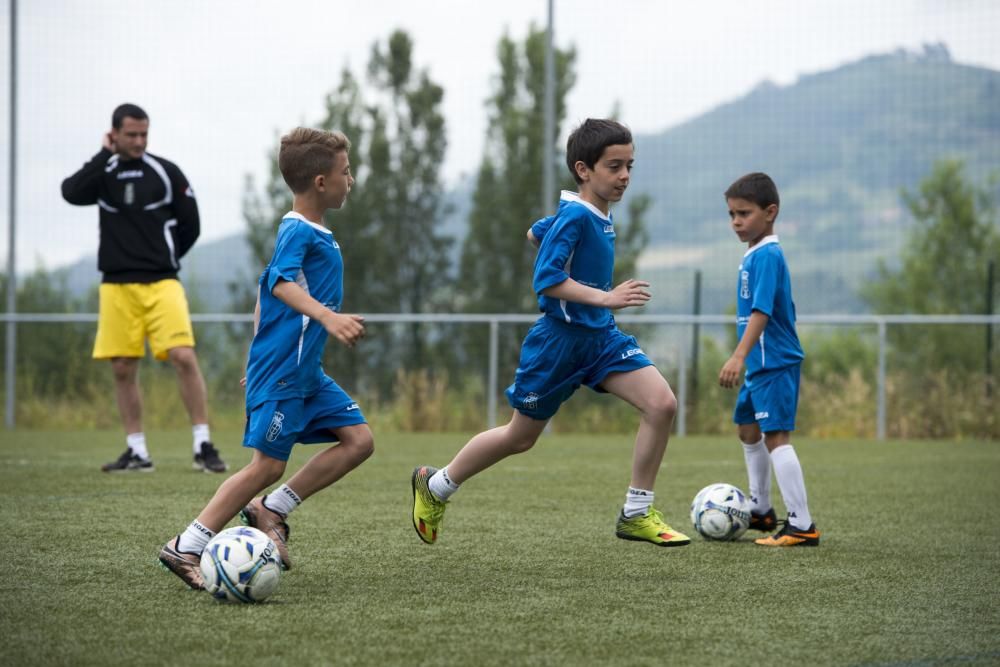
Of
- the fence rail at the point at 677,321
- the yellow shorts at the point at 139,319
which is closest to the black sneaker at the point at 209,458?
the yellow shorts at the point at 139,319

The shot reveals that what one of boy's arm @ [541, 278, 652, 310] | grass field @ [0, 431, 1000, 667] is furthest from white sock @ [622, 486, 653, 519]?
boy's arm @ [541, 278, 652, 310]

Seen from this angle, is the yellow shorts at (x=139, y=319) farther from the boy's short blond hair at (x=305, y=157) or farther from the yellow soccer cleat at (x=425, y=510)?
the boy's short blond hair at (x=305, y=157)

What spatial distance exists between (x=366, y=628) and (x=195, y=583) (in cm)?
79

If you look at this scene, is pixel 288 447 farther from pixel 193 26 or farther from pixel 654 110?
pixel 654 110

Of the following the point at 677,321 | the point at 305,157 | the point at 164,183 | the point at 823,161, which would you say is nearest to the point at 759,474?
the point at 305,157

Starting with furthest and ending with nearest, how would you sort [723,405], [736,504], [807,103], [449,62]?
1. [807,103]
2. [449,62]
3. [723,405]
4. [736,504]

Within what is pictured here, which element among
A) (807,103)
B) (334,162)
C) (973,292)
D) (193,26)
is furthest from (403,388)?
(807,103)

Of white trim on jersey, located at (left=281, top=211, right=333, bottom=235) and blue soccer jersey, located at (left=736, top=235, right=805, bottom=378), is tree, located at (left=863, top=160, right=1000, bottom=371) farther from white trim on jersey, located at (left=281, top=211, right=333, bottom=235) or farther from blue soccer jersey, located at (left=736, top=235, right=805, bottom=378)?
white trim on jersey, located at (left=281, top=211, right=333, bottom=235)

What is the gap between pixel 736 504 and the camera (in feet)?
18.2

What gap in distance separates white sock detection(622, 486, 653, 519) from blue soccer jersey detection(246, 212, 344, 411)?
55.1 inches

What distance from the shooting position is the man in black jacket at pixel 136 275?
8062mm

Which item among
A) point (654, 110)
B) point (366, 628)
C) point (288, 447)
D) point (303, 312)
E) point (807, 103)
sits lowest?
point (366, 628)

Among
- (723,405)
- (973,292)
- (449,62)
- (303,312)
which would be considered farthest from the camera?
(449,62)

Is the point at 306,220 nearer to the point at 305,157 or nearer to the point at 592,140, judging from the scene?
the point at 305,157
